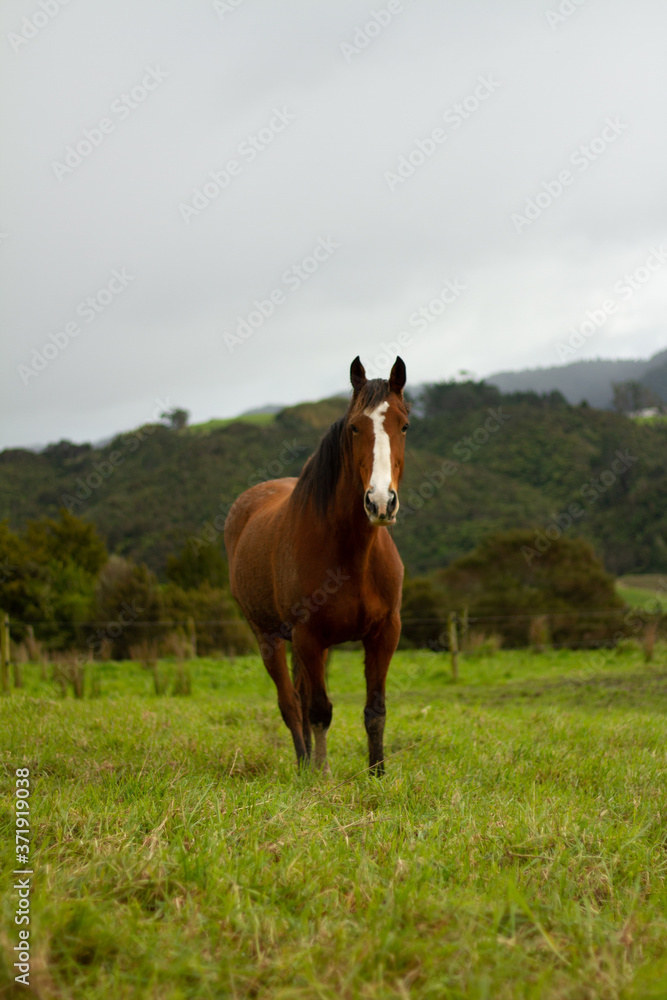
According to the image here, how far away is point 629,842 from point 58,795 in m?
2.10

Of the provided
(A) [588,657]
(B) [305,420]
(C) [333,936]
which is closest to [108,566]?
(A) [588,657]

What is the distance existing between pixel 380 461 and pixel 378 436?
0.18 metres

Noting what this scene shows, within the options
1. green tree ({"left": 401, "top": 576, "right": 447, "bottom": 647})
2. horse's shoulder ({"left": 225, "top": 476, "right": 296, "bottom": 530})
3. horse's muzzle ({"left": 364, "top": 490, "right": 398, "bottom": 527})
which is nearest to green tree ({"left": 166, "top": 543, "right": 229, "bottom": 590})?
green tree ({"left": 401, "top": 576, "right": 447, "bottom": 647})

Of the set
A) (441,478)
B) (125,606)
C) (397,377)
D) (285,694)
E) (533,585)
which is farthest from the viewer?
(441,478)

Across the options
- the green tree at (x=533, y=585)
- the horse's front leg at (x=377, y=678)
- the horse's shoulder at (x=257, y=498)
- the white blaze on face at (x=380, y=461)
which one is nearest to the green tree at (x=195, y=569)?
the green tree at (x=533, y=585)

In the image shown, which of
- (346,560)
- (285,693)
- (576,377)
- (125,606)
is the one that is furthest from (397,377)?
(576,377)

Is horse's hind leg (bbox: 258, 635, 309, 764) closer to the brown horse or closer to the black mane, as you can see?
the brown horse

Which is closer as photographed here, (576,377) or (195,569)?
(195,569)

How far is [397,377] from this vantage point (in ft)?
12.1

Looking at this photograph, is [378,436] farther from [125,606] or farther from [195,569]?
[195,569]

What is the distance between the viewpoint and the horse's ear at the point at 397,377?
3637 millimetres

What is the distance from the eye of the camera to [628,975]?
4.72 feet

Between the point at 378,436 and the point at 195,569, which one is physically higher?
the point at 378,436

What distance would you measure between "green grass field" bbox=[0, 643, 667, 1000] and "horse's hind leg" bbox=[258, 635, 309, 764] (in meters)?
0.32
